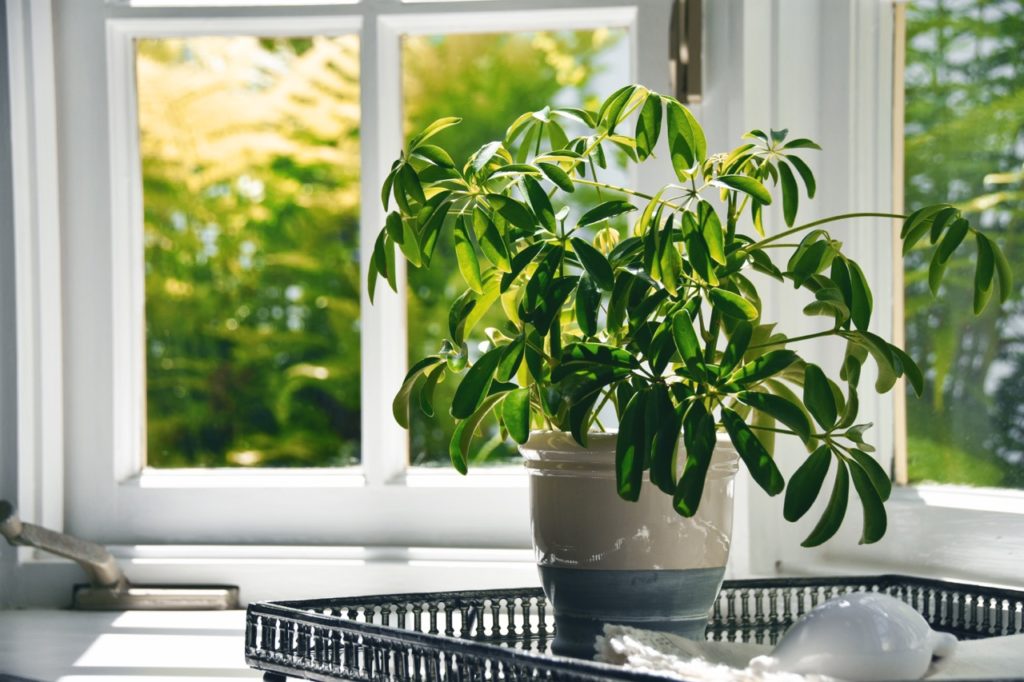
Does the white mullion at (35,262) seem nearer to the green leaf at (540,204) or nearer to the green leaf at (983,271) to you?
the green leaf at (540,204)

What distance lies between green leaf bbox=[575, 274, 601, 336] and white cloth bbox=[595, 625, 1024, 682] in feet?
0.68

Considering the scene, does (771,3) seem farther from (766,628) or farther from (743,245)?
(766,628)

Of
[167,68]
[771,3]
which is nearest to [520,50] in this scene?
[167,68]

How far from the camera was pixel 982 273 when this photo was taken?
0.79 metres

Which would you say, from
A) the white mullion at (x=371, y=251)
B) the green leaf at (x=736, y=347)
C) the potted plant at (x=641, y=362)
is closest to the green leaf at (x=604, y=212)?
the potted plant at (x=641, y=362)

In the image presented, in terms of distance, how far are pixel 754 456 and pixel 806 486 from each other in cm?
A: 4

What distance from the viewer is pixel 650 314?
32.8 inches

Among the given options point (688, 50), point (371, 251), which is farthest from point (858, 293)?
point (371, 251)

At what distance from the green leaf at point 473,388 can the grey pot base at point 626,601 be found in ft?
0.55

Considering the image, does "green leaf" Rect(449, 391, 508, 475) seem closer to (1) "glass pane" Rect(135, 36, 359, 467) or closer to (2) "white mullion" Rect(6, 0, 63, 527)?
(2) "white mullion" Rect(6, 0, 63, 527)

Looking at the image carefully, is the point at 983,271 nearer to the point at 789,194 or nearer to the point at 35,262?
the point at 789,194

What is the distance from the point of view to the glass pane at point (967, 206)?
47.2 inches

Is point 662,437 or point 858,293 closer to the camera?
point 662,437

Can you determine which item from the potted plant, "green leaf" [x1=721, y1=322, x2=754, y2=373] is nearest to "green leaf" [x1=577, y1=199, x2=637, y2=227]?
the potted plant
